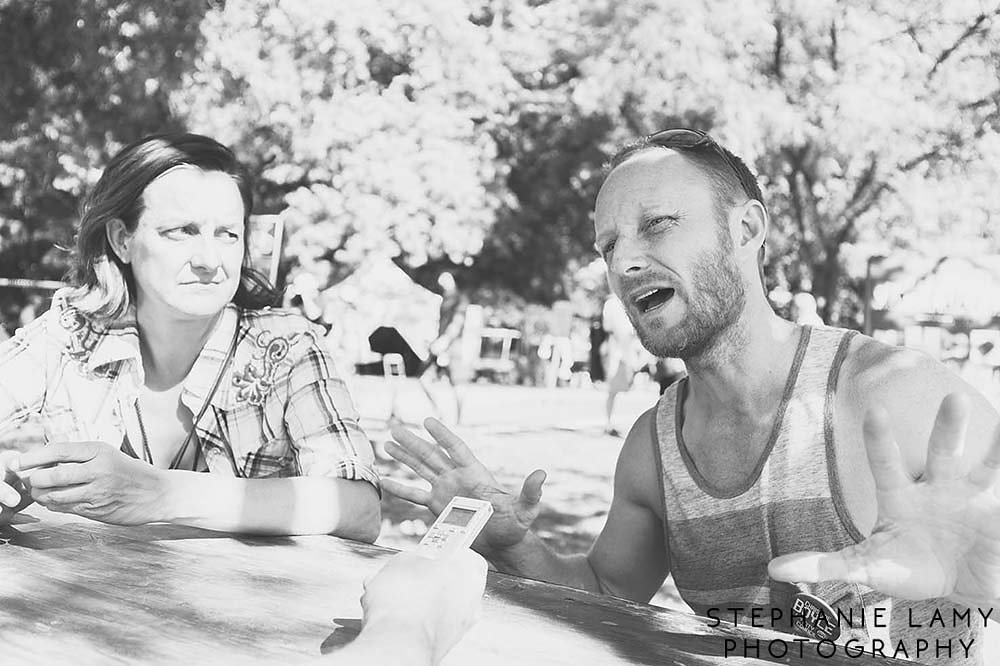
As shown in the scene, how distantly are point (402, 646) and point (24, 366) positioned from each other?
5.50 feet

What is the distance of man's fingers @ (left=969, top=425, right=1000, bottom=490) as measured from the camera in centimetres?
138

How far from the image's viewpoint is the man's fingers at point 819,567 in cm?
129

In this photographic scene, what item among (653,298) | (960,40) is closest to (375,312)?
(960,40)

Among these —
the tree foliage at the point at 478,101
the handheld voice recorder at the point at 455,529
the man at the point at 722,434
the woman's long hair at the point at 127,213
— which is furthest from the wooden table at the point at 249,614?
the tree foliage at the point at 478,101

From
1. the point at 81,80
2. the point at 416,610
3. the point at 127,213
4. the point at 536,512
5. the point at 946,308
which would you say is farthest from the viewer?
the point at 946,308

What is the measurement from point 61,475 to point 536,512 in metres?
0.87

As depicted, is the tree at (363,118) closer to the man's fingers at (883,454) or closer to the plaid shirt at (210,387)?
the plaid shirt at (210,387)

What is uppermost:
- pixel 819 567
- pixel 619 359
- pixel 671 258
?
pixel 671 258

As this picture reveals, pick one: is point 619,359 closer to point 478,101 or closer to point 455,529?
point 478,101

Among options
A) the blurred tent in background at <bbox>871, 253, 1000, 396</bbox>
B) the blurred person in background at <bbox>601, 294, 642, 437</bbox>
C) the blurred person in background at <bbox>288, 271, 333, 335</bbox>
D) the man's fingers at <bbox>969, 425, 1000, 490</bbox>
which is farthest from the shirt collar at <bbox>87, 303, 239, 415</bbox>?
the blurred tent in background at <bbox>871, 253, 1000, 396</bbox>

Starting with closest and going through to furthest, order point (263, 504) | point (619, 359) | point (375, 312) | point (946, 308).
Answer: point (263, 504) → point (619, 359) → point (375, 312) → point (946, 308)

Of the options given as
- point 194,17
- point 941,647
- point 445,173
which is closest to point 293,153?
point 445,173

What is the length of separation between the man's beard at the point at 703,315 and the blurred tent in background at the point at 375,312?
11.1 metres

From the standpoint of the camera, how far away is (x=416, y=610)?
1222 mm
